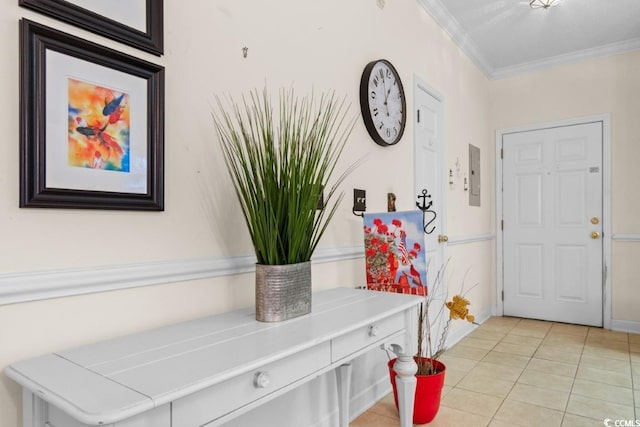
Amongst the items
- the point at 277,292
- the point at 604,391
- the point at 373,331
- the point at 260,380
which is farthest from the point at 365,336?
the point at 604,391

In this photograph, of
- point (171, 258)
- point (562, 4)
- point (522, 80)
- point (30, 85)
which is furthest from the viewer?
point (522, 80)

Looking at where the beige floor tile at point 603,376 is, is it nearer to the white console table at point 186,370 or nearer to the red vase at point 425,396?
the red vase at point 425,396

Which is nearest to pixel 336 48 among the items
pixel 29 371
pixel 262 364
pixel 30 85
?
pixel 30 85

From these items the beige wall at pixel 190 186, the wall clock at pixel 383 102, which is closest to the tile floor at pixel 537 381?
the beige wall at pixel 190 186

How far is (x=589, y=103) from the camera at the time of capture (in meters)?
3.92

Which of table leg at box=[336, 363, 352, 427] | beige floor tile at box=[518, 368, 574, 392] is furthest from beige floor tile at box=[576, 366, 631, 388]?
table leg at box=[336, 363, 352, 427]

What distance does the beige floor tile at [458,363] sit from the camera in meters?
2.79

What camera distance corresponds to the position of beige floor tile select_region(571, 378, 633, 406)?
2268mm

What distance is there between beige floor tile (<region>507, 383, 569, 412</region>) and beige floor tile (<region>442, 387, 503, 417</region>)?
132 millimetres

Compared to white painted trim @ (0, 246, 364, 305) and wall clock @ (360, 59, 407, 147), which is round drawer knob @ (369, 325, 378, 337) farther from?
wall clock @ (360, 59, 407, 147)

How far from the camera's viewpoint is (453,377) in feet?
8.61

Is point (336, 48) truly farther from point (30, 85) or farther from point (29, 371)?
point (29, 371)

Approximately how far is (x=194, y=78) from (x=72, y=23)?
0.38 metres

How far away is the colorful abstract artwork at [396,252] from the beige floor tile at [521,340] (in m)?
1.93
